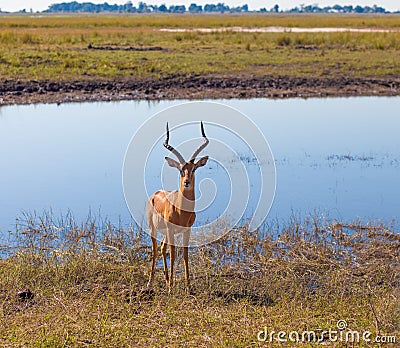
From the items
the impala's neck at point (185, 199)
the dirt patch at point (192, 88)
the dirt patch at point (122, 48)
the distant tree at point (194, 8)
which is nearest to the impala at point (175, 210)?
the impala's neck at point (185, 199)

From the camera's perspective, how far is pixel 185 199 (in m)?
6.79

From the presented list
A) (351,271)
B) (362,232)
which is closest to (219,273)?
(351,271)

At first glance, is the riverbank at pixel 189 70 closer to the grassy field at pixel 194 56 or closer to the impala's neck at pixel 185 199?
the grassy field at pixel 194 56

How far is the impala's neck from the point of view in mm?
6762

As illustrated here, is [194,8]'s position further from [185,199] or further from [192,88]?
[185,199]

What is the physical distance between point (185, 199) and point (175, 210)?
0.64ft

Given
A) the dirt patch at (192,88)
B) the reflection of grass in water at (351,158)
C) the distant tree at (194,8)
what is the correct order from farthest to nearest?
the distant tree at (194,8)
the dirt patch at (192,88)
the reflection of grass in water at (351,158)

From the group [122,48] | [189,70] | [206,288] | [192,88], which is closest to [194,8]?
[122,48]

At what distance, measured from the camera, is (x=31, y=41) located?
32.8 m

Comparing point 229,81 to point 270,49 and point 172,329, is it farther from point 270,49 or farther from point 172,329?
point 172,329

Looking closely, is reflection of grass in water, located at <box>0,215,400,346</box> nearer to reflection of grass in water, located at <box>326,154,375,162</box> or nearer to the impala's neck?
the impala's neck

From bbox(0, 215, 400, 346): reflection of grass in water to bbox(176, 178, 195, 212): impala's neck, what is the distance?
83 centimetres

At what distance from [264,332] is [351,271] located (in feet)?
6.77

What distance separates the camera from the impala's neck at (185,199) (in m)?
6.76
